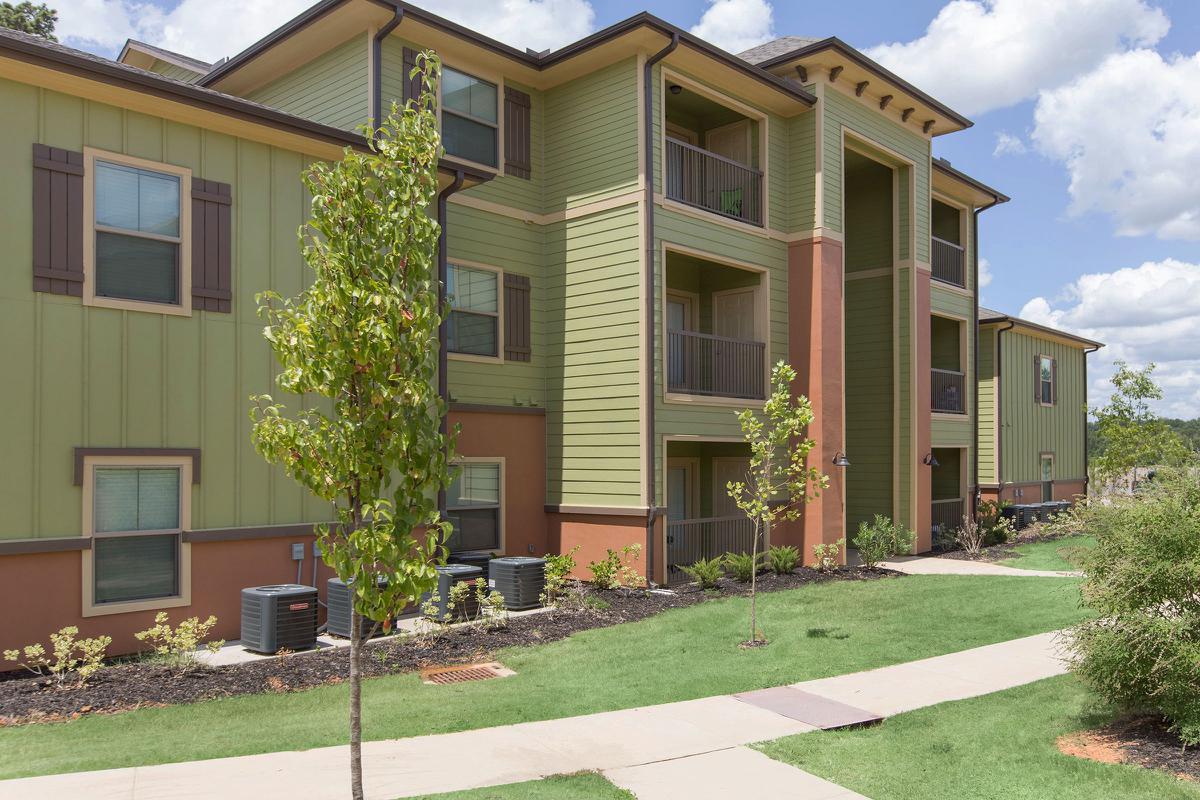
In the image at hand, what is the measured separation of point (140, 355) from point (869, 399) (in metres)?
15.5

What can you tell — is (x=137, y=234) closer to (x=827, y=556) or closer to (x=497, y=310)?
(x=497, y=310)

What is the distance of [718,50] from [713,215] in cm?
268

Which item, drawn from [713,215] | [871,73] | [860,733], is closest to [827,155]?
[871,73]

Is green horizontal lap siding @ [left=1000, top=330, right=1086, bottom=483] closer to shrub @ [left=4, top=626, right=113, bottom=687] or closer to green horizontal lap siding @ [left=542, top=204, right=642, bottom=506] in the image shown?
green horizontal lap siding @ [left=542, top=204, right=642, bottom=506]

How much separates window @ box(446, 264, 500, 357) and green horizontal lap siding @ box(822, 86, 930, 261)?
6.60 metres

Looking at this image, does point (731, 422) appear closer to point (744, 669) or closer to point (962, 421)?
point (744, 669)

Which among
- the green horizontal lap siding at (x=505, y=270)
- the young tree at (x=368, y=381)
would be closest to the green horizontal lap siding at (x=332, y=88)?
the green horizontal lap siding at (x=505, y=270)

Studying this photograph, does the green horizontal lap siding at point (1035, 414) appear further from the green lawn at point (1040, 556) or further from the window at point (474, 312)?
the window at point (474, 312)

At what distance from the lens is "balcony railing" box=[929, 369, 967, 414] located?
2216 cm

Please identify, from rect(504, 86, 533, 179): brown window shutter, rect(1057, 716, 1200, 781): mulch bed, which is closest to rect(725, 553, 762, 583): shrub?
rect(1057, 716, 1200, 781): mulch bed

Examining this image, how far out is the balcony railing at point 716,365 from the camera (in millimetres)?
15891

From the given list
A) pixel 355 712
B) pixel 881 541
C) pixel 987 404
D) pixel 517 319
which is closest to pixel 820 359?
pixel 881 541

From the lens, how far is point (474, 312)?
14.7m

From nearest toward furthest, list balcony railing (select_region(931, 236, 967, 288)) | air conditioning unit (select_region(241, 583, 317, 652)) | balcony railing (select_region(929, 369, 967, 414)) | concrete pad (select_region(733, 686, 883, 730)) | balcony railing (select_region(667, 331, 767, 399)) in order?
1. concrete pad (select_region(733, 686, 883, 730))
2. air conditioning unit (select_region(241, 583, 317, 652))
3. balcony railing (select_region(667, 331, 767, 399))
4. balcony railing (select_region(929, 369, 967, 414))
5. balcony railing (select_region(931, 236, 967, 288))
